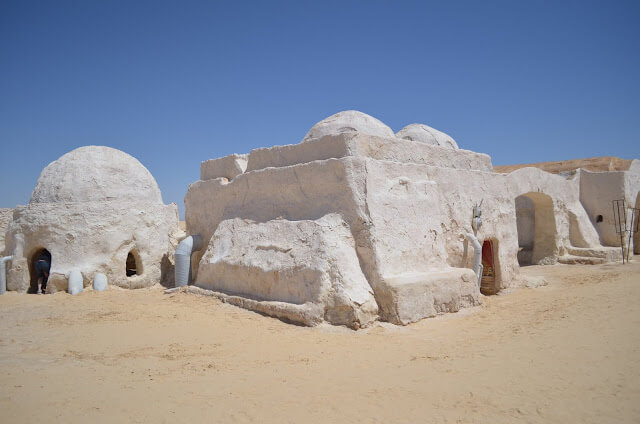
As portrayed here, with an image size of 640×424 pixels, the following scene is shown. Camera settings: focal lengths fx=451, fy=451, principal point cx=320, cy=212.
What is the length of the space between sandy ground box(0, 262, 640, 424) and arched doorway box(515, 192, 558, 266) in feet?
19.9

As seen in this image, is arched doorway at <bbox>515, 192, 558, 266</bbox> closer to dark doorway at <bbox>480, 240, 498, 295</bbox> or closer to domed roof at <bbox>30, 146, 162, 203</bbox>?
dark doorway at <bbox>480, 240, 498, 295</bbox>

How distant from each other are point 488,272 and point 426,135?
11.1 ft

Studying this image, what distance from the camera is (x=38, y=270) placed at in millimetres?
10461

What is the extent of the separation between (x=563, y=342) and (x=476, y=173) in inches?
183

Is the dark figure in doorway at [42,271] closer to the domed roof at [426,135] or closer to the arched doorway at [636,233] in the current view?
the domed roof at [426,135]

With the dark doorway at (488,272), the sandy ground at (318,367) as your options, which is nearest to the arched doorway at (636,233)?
the dark doorway at (488,272)

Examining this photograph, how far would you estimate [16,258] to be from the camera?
1031 cm

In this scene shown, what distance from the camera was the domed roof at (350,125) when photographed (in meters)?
8.80

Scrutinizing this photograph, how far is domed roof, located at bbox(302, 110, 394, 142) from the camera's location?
8.80m

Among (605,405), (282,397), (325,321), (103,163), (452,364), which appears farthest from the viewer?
(103,163)

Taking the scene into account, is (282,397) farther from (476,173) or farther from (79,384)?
(476,173)

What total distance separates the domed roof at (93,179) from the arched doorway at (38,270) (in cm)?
137

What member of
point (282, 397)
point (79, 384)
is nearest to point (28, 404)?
point (79, 384)

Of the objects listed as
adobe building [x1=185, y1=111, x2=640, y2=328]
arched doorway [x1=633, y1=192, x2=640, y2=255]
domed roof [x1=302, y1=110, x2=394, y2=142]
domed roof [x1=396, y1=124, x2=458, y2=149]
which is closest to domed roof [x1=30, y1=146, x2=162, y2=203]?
adobe building [x1=185, y1=111, x2=640, y2=328]
